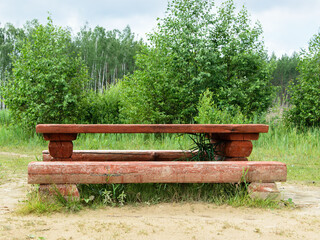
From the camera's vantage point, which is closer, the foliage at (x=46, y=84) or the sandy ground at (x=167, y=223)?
the sandy ground at (x=167, y=223)

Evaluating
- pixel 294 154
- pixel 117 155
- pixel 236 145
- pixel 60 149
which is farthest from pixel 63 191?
pixel 294 154

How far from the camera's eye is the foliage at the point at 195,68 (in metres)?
11.9

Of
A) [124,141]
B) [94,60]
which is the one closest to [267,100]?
[124,141]

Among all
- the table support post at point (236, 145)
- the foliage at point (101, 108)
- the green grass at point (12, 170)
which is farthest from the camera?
the foliage at point (101, 108)

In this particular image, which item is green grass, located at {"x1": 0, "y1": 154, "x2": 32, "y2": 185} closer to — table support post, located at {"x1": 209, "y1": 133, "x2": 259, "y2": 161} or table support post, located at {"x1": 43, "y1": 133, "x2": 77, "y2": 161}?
table support post, located at {"x1": 43, "y1": 133, "x2": 77, "y2": 161}

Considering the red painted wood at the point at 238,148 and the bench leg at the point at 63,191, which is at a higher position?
the red painted wood at the point at 238,148

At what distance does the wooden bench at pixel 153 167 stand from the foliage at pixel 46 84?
26.1 ft

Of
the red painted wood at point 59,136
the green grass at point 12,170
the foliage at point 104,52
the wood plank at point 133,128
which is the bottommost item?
the green grass at point 12,170

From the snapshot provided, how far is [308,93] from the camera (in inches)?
465

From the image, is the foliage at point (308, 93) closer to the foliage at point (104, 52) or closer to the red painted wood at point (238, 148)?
Result: the red painted wood at point (238, 148)

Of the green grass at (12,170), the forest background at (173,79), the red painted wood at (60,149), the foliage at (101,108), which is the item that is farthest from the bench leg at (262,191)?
the foliage at (101,108)

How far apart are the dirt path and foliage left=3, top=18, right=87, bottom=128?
26.8ft

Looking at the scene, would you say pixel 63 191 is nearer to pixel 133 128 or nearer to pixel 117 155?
pixel 133 128

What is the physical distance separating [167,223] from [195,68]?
10.0m
